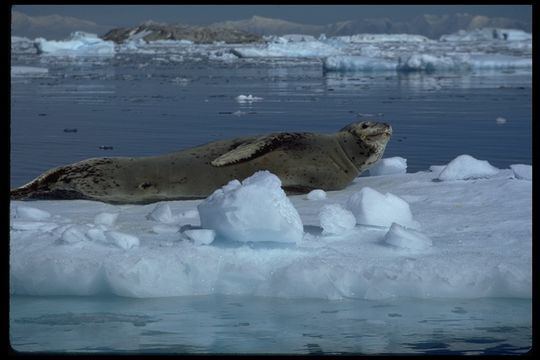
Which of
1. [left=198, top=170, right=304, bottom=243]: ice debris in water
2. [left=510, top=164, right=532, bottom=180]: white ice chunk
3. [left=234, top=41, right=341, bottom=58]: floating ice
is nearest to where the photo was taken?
[left=198, top=170, right=304, bottom=243]: ice debris in water

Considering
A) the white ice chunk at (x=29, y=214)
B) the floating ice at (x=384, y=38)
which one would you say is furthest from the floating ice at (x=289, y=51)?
the white ice chunk at (x=29, y=214)

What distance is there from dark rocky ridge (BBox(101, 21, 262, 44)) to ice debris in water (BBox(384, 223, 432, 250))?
5519 cm

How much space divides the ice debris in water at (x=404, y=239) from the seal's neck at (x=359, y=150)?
244 cm

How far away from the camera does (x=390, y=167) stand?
584 centimetres

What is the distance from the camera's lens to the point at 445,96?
43.7 feet

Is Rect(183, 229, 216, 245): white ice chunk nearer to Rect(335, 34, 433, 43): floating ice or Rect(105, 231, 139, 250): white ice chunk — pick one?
Rect(105, 231, 139, 250): white ice chunk

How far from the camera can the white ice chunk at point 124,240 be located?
135 inches

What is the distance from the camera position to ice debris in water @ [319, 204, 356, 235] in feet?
11.8

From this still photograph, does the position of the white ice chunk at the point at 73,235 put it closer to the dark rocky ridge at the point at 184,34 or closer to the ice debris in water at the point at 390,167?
the ice debris in water at the point at 390,167

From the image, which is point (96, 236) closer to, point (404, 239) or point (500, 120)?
point (404, 239)

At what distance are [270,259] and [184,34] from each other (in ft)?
188

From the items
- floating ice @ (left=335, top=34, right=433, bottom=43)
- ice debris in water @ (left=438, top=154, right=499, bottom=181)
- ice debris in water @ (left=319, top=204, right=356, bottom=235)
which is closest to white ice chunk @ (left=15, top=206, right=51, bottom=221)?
ice debris in water @ (left=319, top=204, right=356, bottom=235)

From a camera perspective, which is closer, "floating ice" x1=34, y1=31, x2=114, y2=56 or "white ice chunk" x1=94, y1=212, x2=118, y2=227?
"white ice chunk" x1=94, y1=212, x2=118, y2=227

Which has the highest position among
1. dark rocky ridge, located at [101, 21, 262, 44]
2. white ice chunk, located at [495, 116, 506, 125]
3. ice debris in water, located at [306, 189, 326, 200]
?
dark rocky ridge, located at [101, 21, 262, 44]
